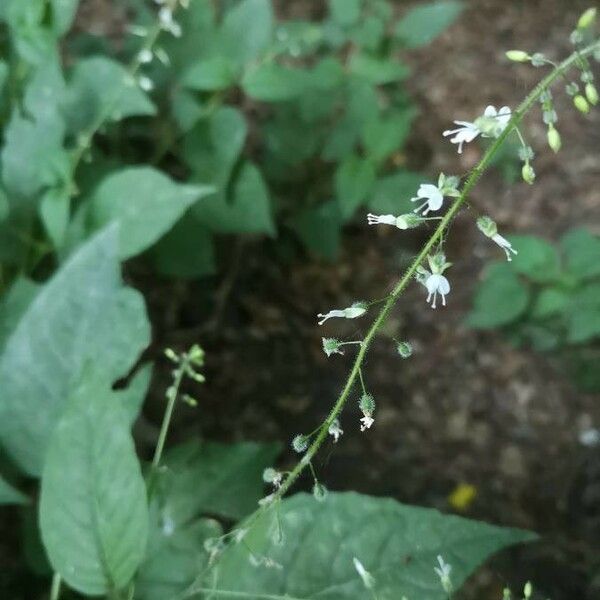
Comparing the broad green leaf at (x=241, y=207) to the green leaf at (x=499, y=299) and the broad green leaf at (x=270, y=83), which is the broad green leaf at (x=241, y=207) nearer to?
the broad green leaf at (x=270, y=83)

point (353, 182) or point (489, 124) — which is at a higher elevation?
point (489, 124)

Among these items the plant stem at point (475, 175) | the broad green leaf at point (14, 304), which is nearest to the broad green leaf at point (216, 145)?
the broad green leaf at point (14, 304)

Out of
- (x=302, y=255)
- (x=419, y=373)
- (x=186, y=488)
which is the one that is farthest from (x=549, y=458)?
(x=186, y=488)

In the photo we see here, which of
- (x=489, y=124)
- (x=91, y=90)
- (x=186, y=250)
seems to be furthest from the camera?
(x=186, y=250)

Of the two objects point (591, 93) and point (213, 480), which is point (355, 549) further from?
point (591, 93)

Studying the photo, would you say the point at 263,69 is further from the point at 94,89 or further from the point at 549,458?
the point at 549,458

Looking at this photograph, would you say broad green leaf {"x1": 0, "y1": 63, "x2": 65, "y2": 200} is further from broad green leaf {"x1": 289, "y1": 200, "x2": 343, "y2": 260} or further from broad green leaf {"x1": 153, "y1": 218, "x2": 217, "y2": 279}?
broad green leaf {"x1": 289, "y1": 200, "x2": 343, "y2": 260}

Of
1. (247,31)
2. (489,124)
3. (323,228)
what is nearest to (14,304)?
(247,31)
